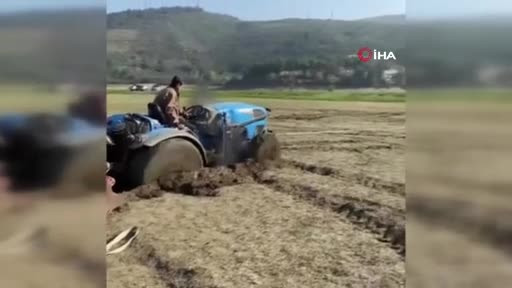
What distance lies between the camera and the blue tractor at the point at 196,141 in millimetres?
2807

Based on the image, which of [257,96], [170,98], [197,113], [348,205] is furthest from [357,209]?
[170,98]

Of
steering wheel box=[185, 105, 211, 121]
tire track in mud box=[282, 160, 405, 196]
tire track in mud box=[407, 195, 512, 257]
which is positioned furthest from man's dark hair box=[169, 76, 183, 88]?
tire track in mud box=[407, 195, 512, 257]

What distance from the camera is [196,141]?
2.85 meters

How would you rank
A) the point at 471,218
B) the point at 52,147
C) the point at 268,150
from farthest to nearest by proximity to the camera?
1. the point at 268,150
2. the point at 471,218
3. the point at 52,147

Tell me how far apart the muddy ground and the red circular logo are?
0.61 ft

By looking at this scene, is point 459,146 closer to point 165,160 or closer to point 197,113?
point 197,113

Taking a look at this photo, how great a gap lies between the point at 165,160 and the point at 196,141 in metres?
0.15

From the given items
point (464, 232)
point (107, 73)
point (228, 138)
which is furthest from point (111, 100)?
point (464, 232)

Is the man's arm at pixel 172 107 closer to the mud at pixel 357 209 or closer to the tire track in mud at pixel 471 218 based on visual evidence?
the mud at pixel 357 209

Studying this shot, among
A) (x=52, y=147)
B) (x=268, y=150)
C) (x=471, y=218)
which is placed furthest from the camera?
(x=268, y=150)

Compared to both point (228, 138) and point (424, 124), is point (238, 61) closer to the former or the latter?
point (228, 138)

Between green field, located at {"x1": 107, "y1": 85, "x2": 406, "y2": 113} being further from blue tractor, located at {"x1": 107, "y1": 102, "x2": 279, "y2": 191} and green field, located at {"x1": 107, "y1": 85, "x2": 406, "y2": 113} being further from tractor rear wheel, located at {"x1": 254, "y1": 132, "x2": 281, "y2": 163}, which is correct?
tractor rear wheel, located at {"x1": 254, "y1": 132, "x2": 281, "y2": 163}

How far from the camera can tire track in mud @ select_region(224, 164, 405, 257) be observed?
111 inches

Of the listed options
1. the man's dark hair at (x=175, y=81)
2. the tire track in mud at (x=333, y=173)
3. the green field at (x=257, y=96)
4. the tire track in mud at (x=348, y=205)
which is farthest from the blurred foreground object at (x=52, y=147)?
the tire track in mud at (x=333, y=173)
